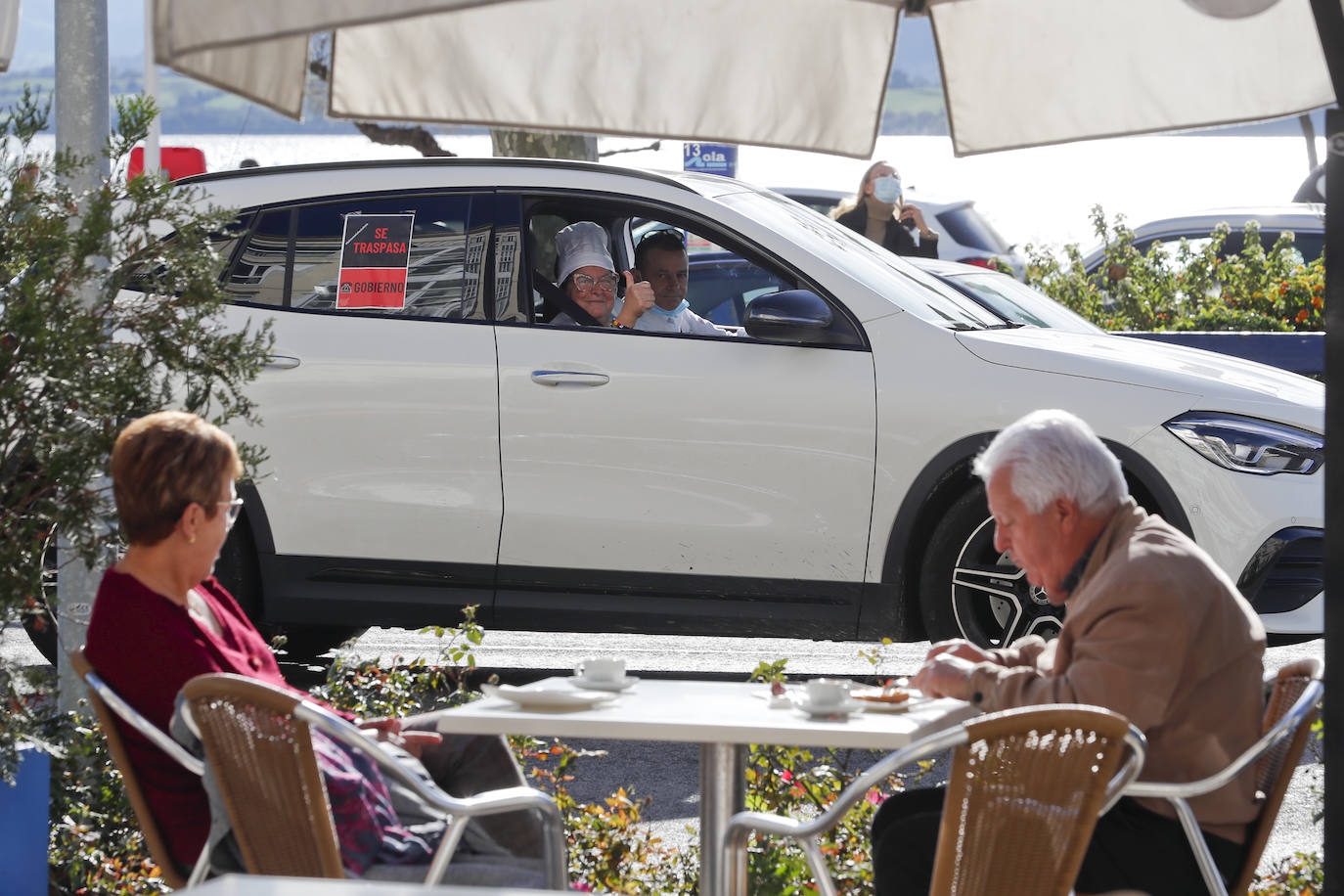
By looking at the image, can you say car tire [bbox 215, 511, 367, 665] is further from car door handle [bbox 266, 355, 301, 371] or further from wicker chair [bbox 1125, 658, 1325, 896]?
wicker chair [bbox 1125, 658, 1325, 896]

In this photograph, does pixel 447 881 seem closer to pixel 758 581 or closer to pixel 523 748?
pixel 523 748

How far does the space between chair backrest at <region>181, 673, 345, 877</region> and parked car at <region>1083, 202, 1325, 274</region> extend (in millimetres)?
12973

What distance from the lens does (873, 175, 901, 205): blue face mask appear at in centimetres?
1305

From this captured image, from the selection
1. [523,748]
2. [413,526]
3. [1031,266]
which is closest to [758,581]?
[413,526]

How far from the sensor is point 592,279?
7.32 metres

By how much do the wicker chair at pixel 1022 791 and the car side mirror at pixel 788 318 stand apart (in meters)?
3.74

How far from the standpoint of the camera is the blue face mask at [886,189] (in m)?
13.0

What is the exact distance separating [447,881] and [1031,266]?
11.5 m

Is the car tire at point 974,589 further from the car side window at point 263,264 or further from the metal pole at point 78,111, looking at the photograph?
the metal pole at point 78,111

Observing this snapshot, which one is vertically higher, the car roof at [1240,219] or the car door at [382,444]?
the car roof at [1240,219]

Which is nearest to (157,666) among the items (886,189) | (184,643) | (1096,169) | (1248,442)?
(184,643)

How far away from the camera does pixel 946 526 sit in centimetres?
661

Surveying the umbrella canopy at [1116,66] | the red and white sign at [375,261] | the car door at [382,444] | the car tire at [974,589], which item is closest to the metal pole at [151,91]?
the red and white sign at [375,261]

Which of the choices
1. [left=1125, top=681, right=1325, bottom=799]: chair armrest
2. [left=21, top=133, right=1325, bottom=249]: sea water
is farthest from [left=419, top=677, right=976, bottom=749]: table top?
[left=21, top=133, right=1325, bottom=249]: sea water
